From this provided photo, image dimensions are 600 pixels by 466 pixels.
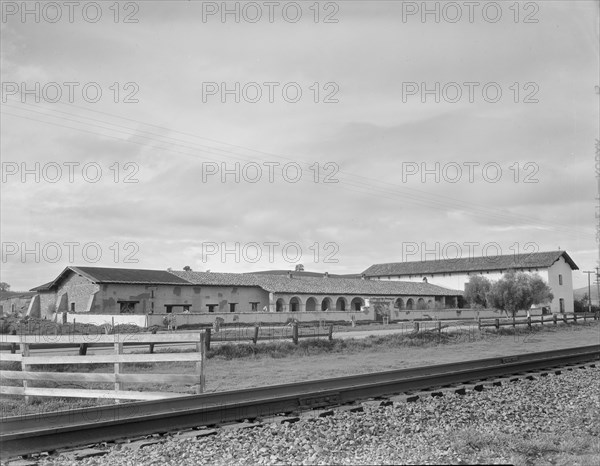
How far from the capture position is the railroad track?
7000 millimetres

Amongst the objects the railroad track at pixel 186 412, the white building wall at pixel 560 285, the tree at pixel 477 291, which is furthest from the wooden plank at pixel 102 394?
the white building wall at pixel 560 285

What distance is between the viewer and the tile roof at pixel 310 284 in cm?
5312

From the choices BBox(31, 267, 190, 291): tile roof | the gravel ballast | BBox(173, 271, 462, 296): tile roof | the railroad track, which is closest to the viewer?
the gravel ballast

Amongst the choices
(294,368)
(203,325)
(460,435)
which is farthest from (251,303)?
(460,435)

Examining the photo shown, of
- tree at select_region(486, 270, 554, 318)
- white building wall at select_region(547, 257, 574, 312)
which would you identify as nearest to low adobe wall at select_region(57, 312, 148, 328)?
tree at select_region(486, 270, 554, 318)

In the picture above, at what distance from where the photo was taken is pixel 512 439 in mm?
7176

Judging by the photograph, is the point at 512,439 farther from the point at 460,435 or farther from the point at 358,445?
the point at 358,445

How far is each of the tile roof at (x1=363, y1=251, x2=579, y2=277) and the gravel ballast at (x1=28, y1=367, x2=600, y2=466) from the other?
64.6 metres

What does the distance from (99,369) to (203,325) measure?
24.8 metres

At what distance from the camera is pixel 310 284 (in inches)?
2340

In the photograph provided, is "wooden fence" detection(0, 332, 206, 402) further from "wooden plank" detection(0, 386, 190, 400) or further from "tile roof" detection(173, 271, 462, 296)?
"tile roof" detection(173, 271, 462, 296)

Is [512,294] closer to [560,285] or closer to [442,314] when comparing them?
[442,314]

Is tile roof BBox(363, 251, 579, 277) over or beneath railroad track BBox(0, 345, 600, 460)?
over

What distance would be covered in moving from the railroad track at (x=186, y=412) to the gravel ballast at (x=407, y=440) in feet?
1.48
